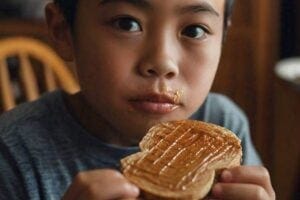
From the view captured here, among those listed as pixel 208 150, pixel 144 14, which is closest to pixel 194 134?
pixel 208 150

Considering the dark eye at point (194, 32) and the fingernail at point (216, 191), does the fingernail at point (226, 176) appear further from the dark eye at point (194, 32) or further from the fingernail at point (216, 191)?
the dark eye at point (194, 32)

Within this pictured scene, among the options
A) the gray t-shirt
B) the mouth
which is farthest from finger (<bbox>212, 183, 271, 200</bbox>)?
the gray t-shirt

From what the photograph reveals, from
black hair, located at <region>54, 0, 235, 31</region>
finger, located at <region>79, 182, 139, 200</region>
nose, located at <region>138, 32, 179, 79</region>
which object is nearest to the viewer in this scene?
finger, located at <region>79, 182, 139, 200</region>

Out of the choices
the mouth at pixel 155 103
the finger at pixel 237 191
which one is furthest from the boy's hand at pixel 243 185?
the mouth at pixel 155 103

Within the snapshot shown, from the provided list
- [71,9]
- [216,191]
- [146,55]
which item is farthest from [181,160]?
[71,9]

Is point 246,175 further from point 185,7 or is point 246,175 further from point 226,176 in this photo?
point 185,7

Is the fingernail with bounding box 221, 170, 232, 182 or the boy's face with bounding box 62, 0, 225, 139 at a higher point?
the boy's face with bounding box 62, 0, 225, 139

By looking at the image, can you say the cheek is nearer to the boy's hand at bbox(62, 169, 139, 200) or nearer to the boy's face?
the boy's face
